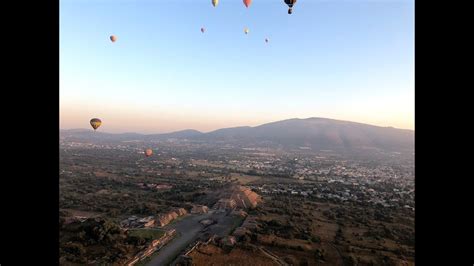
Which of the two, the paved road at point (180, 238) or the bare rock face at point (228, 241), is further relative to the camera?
the bare rock face at point (228, 241)

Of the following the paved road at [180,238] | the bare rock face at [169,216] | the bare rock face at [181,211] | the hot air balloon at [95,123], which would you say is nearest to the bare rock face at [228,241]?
the paved road at [180,238]

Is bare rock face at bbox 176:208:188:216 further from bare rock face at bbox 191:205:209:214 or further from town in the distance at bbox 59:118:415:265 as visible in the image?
bare rock face at bbox 191:205:209:214

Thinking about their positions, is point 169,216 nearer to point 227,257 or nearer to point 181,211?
point 181,211

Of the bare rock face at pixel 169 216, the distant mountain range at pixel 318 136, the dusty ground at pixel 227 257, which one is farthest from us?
the distant mountain range at pixel 318 136

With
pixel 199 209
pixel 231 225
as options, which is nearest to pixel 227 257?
pixel 231 225

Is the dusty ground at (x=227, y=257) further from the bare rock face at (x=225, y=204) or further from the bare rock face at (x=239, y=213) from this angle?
the bare rock face at (x=225, y=204)

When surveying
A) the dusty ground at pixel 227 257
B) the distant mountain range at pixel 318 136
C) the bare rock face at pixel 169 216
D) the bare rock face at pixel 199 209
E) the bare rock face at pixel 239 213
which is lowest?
the bare rock face at pixel 239 213
